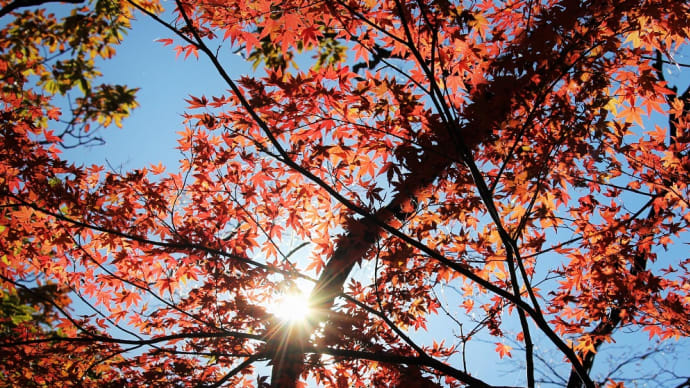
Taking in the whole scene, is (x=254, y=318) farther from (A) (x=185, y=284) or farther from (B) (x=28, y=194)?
(B) (x=28, y=194)

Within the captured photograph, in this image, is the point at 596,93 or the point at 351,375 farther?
the point at 351,375

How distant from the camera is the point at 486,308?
464cm

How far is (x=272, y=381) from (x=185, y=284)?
1524 millimetres

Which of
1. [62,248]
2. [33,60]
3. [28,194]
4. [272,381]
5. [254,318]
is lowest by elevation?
[272,381]

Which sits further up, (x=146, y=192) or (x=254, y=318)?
(x=146, y=192)

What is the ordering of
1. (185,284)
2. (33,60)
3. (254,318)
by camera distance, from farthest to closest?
(33,60) < (185,284) < (254,318)

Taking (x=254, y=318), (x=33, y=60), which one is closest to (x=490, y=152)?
(x=254, y=318)

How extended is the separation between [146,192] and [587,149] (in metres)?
4.47

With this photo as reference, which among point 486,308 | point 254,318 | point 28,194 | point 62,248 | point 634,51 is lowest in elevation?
point 254,318

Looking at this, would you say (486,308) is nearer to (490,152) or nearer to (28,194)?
(490,152)

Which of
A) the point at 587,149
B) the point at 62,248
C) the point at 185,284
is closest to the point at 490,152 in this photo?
the point at 587,149

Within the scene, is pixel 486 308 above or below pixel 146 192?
below

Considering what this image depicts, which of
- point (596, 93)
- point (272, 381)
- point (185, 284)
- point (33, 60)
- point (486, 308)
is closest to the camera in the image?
point (596, 93)

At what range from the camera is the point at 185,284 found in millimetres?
4273
